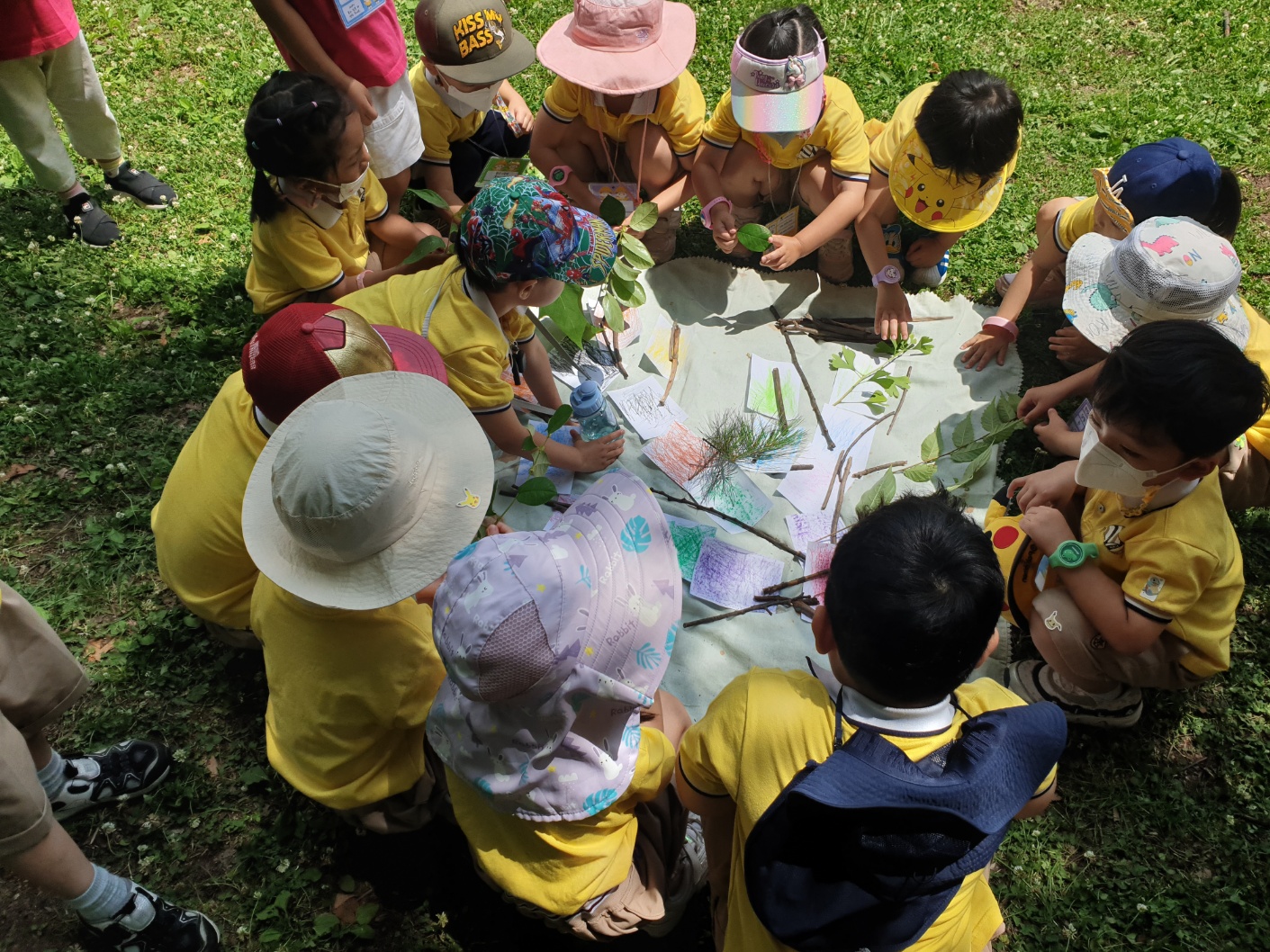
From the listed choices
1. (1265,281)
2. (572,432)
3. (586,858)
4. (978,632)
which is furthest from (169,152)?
(1265,281)

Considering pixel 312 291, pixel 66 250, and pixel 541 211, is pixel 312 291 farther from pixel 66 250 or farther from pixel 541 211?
pixel 66 250

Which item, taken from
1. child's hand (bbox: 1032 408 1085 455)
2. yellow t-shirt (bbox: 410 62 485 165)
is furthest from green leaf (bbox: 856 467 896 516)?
yellow t-shirt (bbox: 410 62 485 165)

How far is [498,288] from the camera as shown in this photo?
265 centimetres

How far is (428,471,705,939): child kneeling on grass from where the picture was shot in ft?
5.16

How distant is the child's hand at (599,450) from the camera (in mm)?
3030

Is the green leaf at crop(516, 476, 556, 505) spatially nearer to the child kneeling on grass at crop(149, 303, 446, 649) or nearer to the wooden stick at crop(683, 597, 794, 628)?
the child kneeling on grass at crop(149, 303, 446, 649)

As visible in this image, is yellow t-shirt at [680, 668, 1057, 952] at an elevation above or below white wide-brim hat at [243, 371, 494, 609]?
below

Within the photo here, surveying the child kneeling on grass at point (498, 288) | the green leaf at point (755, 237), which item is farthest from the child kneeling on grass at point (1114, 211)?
the child kneeling on grass at point (498, 288)

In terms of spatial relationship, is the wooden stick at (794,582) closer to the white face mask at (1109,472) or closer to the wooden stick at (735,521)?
the wooden stick at (735,521)

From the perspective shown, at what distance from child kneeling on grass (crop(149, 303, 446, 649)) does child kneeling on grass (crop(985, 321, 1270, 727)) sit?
196 cm

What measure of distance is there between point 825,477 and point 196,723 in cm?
241

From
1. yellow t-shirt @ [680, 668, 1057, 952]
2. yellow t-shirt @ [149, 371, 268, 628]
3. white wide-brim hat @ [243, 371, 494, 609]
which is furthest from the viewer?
yellow t-shirt @ [149, 371, 268, 628]

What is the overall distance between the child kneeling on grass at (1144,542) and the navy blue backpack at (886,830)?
1.00 m

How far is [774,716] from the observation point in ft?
5.44
